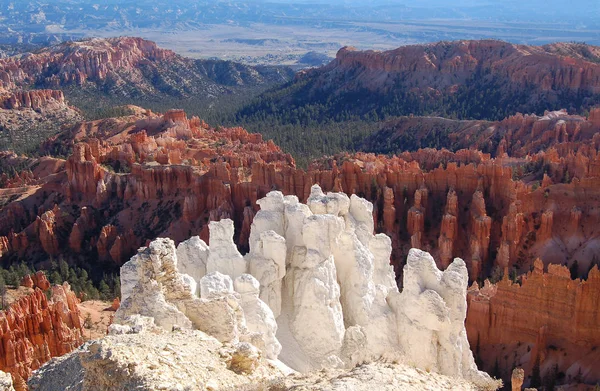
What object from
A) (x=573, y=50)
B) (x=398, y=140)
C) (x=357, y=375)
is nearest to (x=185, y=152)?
(x=398, y=140)

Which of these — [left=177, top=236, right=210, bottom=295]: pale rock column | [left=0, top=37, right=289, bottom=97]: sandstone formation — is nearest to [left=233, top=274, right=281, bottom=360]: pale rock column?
[left=177, top=236, right=210, bottom=295]: pale rock column

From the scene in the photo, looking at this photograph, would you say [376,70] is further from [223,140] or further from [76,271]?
[76,271]

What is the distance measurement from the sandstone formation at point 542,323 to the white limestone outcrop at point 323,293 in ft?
35.5

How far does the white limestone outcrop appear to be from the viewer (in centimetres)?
1552

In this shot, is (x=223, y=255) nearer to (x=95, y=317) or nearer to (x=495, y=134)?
(x=95, y=317)

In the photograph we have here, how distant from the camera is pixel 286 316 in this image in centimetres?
1731

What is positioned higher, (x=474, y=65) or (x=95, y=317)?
(x=474, y=65)

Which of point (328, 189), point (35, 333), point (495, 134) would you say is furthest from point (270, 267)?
point (495, 134)

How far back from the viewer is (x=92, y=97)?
124625 mm

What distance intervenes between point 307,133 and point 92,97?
5437 cm

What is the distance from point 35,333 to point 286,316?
13.6 meters

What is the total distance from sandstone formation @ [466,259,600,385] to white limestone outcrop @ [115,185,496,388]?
10.8 meters

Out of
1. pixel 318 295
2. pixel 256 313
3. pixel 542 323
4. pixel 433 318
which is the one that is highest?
pixel 256 313

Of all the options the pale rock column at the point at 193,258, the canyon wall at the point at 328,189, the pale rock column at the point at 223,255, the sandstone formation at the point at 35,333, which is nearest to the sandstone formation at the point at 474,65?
the canyon wall at the point at 328,189
